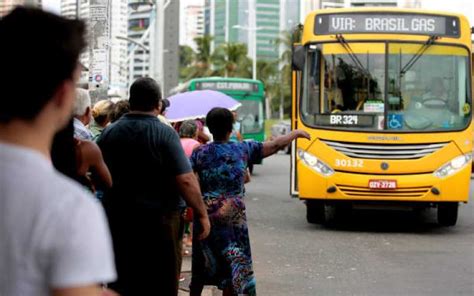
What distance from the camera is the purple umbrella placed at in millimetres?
12031

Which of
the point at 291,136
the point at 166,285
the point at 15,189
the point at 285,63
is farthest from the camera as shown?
the point at 285,63

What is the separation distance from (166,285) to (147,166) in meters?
0.67

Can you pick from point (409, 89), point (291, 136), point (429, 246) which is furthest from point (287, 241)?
point (291, 136)

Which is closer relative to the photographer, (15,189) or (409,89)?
(15,189)

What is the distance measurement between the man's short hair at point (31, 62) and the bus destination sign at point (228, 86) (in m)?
27.7

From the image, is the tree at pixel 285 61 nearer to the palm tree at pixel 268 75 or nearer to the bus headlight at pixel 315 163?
the palm tree at pixel 268 75

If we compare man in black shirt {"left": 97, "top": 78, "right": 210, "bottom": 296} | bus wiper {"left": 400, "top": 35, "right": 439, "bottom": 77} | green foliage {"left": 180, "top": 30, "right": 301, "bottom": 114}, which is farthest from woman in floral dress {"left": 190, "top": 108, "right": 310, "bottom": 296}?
green foliage {"left": 180, "top": 30, "right": 301, "bottom": 114}

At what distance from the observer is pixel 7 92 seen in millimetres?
2232

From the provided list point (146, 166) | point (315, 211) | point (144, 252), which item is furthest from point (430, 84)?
point (144, 252)

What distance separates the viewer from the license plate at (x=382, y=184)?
13.6 metres

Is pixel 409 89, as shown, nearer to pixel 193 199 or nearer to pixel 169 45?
pixel 193 199

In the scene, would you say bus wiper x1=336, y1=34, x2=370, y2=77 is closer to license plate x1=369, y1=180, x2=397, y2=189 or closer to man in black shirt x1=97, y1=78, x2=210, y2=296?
license plate x1=369, y1=180, x2=397, y2=189

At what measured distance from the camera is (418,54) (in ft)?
45.9

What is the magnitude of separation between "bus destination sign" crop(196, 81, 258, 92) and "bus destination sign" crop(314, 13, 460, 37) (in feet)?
52.2
